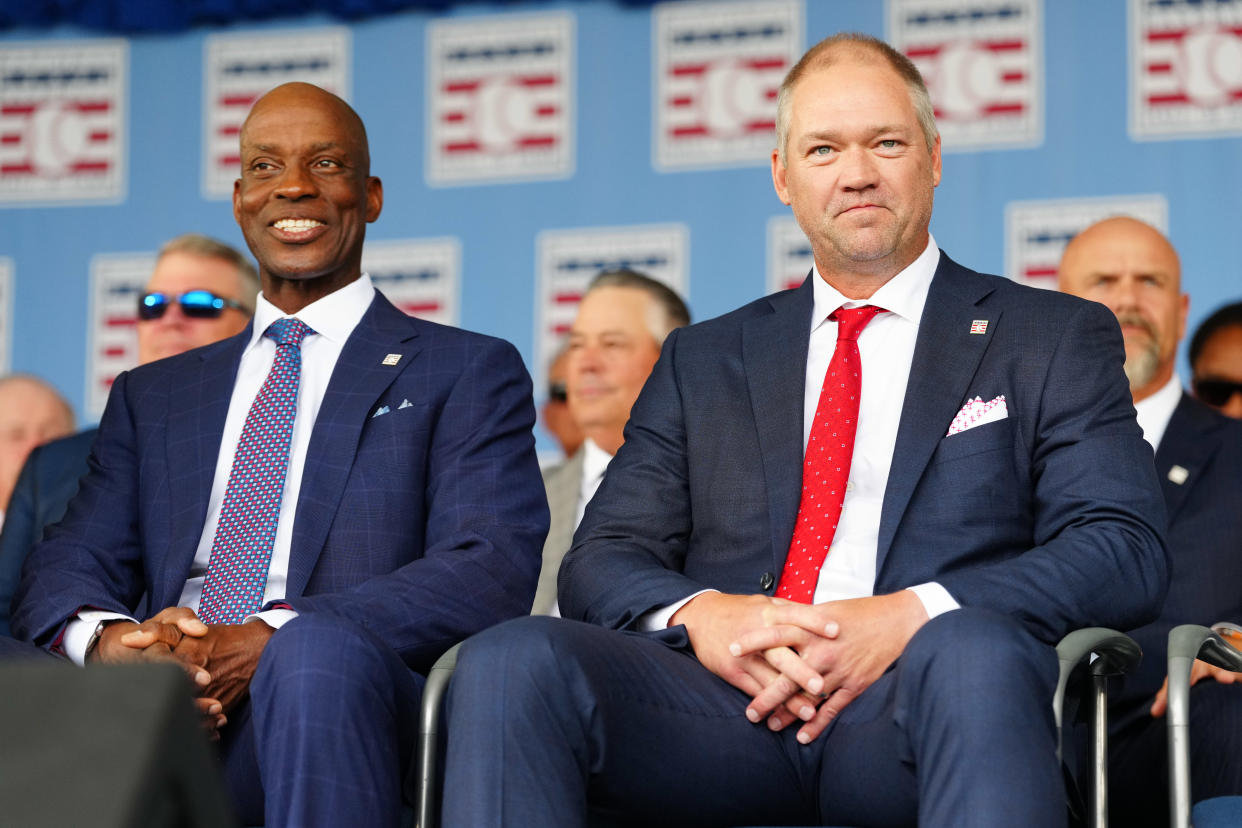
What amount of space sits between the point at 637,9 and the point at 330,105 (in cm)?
239

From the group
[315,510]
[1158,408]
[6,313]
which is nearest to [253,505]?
[315,510]

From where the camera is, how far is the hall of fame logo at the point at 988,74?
529cm

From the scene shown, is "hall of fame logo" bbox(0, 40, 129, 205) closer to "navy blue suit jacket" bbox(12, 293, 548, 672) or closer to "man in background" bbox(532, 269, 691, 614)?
"man in background" bbox(532, 269, 691, 614)

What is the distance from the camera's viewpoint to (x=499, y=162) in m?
5.66

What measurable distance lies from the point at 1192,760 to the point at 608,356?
236 centimetres

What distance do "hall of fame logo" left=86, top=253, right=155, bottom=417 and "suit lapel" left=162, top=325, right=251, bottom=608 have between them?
8.01 ft

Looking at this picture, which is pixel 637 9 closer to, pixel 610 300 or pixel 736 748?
pixel 610 300

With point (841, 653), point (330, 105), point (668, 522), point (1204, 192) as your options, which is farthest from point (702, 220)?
point (841, 653)

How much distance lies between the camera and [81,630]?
2908mm

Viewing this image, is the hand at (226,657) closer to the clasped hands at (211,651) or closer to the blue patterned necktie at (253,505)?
the clasped hands at (211,651)

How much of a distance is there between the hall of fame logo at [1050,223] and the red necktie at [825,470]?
2506 millimetres

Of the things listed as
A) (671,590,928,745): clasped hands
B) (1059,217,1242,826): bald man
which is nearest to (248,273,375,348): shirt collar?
(671,590,928,745): clasped hands

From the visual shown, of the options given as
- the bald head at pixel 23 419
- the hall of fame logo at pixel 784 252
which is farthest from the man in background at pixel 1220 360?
the bald head at pixel 23 419

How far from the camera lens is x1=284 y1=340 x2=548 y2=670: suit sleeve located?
2.81 meters
